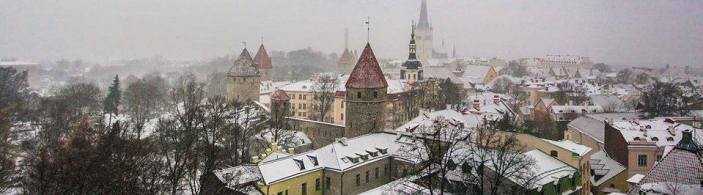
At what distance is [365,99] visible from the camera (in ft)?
80.4

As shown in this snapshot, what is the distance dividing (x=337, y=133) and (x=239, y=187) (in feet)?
37.3

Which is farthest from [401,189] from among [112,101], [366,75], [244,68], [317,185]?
[112,101]

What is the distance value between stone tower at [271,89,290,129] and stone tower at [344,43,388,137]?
10.4 ft

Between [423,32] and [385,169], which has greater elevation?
[423,32]

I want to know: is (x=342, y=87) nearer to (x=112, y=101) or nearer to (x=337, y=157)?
(x=112, y=101)

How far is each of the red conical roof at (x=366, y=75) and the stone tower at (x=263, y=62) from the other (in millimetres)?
25050

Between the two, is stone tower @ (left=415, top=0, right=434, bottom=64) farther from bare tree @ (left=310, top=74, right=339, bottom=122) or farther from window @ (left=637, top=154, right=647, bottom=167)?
window @ (left=637, top=154, right=647, bottom=167)

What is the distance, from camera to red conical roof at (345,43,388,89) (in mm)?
24500

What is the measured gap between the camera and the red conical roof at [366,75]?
2450 centimetres

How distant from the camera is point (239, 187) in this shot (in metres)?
15.4

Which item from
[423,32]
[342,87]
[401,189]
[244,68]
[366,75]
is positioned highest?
[423,32]

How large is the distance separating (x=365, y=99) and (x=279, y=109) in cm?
655

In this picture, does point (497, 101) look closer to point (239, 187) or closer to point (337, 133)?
point (337, 133)

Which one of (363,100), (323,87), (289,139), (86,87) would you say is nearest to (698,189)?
(363,100)
